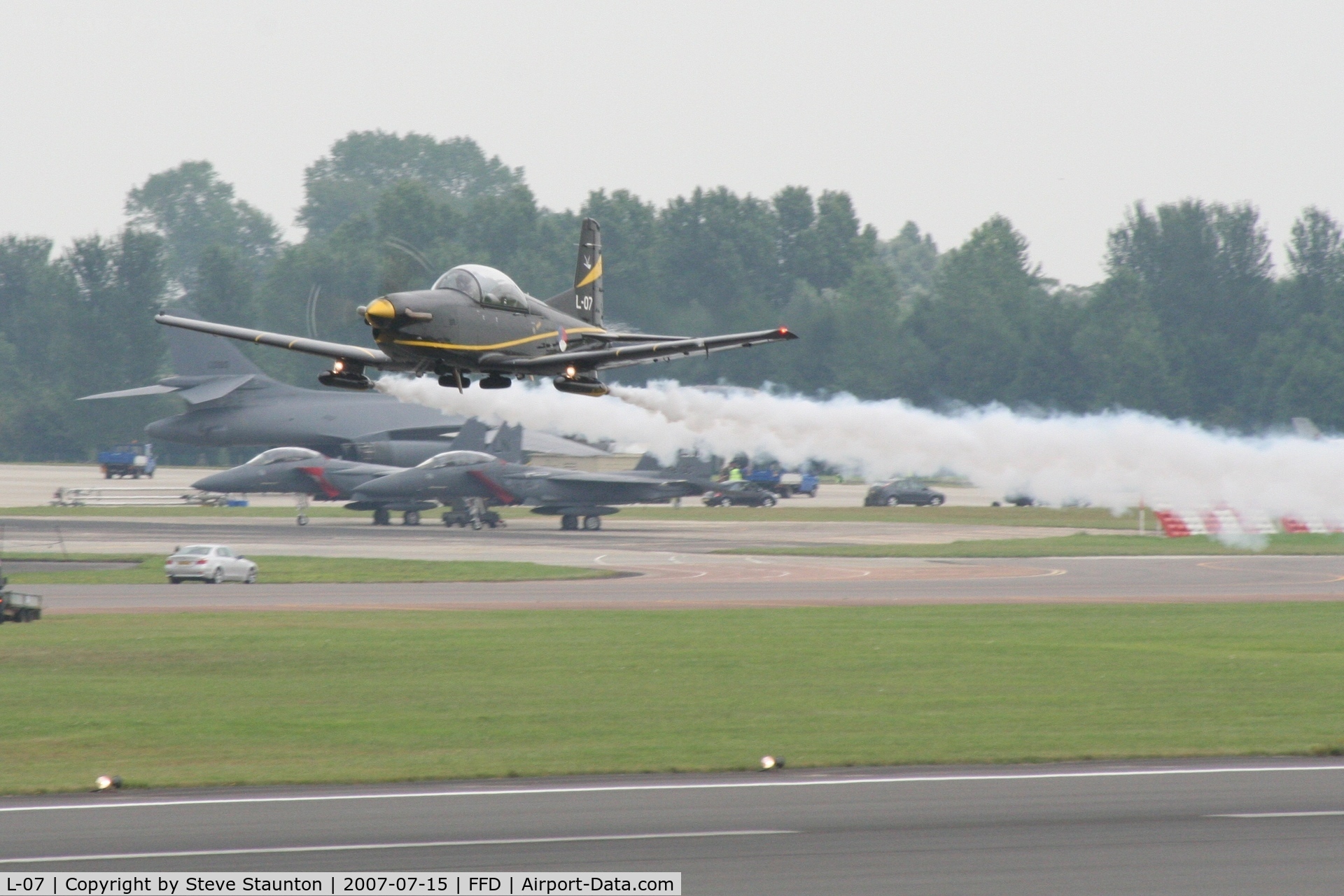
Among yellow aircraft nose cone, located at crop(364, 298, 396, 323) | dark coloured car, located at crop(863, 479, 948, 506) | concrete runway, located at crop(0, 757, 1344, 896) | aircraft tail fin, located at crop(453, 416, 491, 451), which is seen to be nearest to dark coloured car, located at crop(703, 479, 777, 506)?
dark coloured car, located at crop(863, 479, 948, 506)

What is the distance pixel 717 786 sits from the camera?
55.7ft

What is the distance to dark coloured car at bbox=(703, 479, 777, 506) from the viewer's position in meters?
87.9

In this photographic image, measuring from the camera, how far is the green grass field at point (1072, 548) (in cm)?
5753

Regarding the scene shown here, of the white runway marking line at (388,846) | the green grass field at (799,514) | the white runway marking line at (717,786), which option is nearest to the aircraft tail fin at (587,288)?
the white runway marking line at (717,786)

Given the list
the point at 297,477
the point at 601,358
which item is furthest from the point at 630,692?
the point at 297,477

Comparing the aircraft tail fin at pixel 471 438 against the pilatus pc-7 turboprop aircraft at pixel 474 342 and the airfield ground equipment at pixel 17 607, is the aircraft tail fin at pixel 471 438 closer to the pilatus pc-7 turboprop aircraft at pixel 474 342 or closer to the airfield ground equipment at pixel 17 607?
the airfield ground equipment at pixel 17 607

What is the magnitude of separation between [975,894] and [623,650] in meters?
17.4

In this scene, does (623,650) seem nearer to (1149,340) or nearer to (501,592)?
(501,592)

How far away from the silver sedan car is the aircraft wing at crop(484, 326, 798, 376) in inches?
831

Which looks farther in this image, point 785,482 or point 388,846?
point 785,482

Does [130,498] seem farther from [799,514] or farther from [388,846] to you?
[388,846]

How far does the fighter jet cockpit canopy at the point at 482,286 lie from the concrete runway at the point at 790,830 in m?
11.6

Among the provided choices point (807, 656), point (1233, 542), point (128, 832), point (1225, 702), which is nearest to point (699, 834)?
point (128, 832)

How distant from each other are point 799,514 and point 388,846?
67.3m
